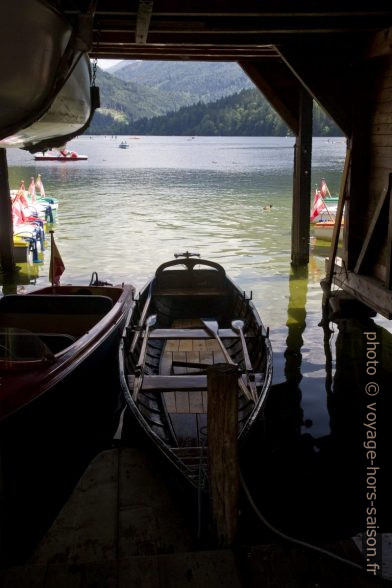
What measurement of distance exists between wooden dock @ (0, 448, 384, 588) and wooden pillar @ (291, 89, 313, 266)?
10563mm

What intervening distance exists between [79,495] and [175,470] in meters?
1.13

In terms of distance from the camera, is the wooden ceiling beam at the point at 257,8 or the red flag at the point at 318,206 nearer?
the wooden ceiling beam at the point at 257,8

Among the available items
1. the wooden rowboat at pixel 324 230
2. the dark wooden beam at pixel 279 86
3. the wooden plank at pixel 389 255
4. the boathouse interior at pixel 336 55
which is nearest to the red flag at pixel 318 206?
the wooden rowboat at pixel 324 230

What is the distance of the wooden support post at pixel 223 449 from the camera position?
4.63m

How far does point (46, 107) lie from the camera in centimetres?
618

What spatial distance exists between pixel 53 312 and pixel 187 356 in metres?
2.27

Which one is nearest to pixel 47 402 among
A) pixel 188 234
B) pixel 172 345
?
pixel 172 345

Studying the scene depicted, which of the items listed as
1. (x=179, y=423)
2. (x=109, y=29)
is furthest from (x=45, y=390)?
(x=109, y=29)

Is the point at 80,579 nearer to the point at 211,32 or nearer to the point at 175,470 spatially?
the point at 175,470

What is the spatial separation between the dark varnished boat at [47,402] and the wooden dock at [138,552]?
0.65m

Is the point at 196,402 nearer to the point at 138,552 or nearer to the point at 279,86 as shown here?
the point at 138,552

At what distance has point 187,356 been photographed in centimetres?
956

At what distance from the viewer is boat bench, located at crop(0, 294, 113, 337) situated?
9.32 meters

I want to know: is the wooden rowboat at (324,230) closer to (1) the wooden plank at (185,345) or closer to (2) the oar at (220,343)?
(2) the oar at (220,343)
